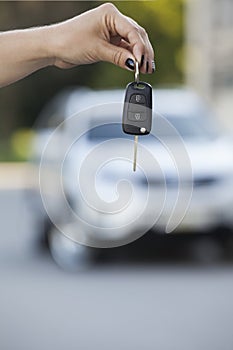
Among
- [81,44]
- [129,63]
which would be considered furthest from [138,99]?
[81,44]

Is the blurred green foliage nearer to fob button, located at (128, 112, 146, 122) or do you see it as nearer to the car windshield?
the car windshield

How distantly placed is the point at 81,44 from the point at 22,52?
0.19 metres

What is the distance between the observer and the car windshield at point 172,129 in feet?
44.6

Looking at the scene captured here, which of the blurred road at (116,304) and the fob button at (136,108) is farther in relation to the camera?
the blurred road at (116,304)

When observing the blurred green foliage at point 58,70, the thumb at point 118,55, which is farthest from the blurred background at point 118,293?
the blurred green foliage at point 58,70

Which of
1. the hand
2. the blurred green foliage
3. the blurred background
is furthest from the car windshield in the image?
the blurred green foliage

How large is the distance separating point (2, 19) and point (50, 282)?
30.2 m

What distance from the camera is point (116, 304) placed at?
10750 millimetres

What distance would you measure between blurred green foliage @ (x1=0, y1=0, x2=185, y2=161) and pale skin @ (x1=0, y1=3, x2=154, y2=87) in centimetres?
3408

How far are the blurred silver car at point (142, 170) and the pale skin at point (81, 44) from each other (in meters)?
7.88

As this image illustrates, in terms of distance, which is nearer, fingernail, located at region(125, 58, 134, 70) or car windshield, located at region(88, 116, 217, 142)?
fingernail, located at region(125, 58, 134, 70)

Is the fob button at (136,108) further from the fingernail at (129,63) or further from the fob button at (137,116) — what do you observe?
the fingernail at (129,63)

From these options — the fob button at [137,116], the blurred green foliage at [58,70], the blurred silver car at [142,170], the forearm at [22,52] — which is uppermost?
the blurred green foliage at [58,70]

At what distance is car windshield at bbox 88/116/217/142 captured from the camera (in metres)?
13.6
